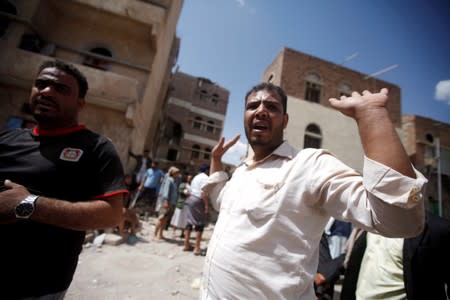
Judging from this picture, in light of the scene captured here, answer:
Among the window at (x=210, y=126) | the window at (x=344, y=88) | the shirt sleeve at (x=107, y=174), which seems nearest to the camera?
the shirt sleeve at (x=107, y=174)

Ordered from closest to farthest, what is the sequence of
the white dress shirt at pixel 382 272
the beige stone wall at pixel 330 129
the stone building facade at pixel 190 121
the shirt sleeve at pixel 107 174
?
1. the shirt sleeve at pixel 107 174
2. the white dress shirt at pixel 382 272
3. the beige stone wall at pixel 330 129
4. the stone building facade at pixel 190 121

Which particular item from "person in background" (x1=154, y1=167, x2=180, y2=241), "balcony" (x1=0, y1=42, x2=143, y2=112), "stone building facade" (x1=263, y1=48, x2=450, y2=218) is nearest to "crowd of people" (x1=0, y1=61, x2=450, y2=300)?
"person in background" (x1=154, y1=167, x2=180, y2=241)

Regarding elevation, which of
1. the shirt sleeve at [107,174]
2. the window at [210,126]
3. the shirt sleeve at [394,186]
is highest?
the window at [210,126]

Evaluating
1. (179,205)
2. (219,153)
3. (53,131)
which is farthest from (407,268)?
(179,205)

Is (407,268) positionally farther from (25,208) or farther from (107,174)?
(25,208)

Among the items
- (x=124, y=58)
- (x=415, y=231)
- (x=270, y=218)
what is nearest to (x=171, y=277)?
(x=270, y=218)

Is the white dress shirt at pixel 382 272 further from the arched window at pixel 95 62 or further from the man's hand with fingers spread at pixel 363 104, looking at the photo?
the arched window at pixel 95 62

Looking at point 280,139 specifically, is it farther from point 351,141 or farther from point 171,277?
point 351,141

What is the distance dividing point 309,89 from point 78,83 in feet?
49.2

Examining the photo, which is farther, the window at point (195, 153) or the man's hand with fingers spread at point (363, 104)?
the window at point (195, 153)

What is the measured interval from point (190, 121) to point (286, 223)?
1010 inches

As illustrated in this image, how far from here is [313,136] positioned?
538 inches

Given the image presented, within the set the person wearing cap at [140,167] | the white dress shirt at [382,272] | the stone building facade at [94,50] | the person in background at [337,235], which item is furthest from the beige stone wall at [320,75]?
the white dress shirt at [382,272]

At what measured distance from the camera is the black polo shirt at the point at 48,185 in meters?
1.17
